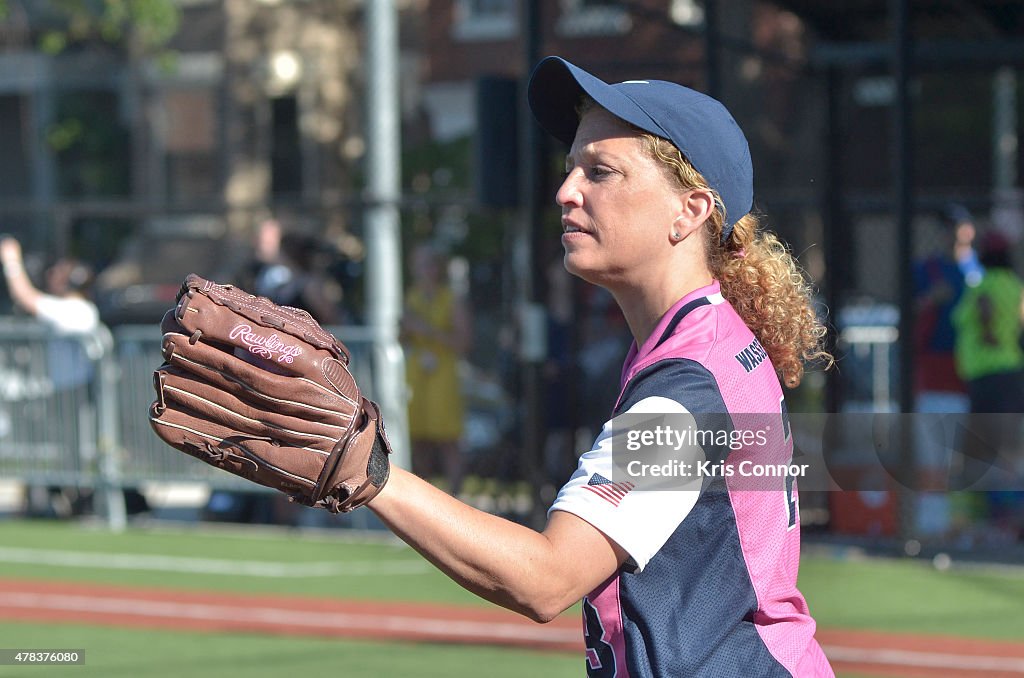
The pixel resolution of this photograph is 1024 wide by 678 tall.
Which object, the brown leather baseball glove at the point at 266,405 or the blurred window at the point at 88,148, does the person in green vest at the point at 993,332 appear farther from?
the blurred window at the point at 88,148

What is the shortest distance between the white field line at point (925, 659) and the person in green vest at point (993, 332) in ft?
11.1

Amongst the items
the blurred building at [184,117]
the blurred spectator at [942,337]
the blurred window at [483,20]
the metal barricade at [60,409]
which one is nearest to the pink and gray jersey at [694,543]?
the blurred spectator at [942,337]

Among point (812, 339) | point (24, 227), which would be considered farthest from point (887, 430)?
point (24, 227)

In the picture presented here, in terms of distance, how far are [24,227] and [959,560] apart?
23.6 meters

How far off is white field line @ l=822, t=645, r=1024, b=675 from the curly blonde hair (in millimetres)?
4393

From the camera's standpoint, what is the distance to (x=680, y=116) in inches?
101

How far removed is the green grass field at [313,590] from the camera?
7043 mm

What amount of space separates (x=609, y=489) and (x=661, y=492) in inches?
3.3

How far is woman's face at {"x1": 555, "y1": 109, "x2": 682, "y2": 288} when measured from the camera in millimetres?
2555

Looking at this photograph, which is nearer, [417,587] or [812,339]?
[812,339]

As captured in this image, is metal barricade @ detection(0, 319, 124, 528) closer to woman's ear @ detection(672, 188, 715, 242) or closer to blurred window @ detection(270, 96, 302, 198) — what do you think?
woman's ear @ detection(672, 188, 715, 242)

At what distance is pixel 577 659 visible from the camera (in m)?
7.10

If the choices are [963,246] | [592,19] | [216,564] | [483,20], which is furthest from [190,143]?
[963,246]

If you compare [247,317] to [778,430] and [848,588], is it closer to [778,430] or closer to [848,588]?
[778,430]
